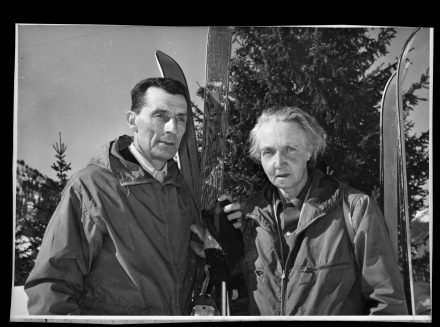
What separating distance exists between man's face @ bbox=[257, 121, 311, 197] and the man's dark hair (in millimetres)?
673

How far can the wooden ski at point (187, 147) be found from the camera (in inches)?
166

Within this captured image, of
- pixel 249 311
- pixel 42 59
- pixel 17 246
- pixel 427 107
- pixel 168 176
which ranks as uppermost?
pixel 42 59

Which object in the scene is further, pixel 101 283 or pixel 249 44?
pixel 249 44

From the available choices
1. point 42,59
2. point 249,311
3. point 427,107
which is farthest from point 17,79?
point 427,107

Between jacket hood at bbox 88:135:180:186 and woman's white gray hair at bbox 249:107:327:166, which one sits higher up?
woman's white gray hair at bbox 249:107:327:166

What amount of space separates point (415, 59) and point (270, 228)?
1.54 metres

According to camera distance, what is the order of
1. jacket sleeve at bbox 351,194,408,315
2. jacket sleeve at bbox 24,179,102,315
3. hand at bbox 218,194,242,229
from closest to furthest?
jacket sleeve at bbox 24,179,102,315, jacket sleeve at bbox 351,194,408,315, hand at bbox 218,194,242,229

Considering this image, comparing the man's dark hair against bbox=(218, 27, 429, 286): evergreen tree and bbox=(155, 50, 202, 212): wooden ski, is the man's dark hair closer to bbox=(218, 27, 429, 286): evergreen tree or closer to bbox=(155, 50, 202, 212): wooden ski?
bbox=(155, 50, 202, 212): wooden ski

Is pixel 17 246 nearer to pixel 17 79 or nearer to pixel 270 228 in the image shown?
pixel 17 79

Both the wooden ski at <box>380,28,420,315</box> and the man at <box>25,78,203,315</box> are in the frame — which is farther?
the wooden ski at <box>380,28,420,315</box>

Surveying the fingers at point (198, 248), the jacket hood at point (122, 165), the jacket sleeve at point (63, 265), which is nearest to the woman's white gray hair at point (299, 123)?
the jacket hood at point (122, 165)

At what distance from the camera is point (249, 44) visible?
4.28 meters

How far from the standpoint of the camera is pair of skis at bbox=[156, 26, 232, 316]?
423 centimetres

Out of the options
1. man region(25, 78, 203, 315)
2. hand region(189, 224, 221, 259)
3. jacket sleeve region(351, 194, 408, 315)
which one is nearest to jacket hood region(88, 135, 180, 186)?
man region(25, 78, 203, 315)
